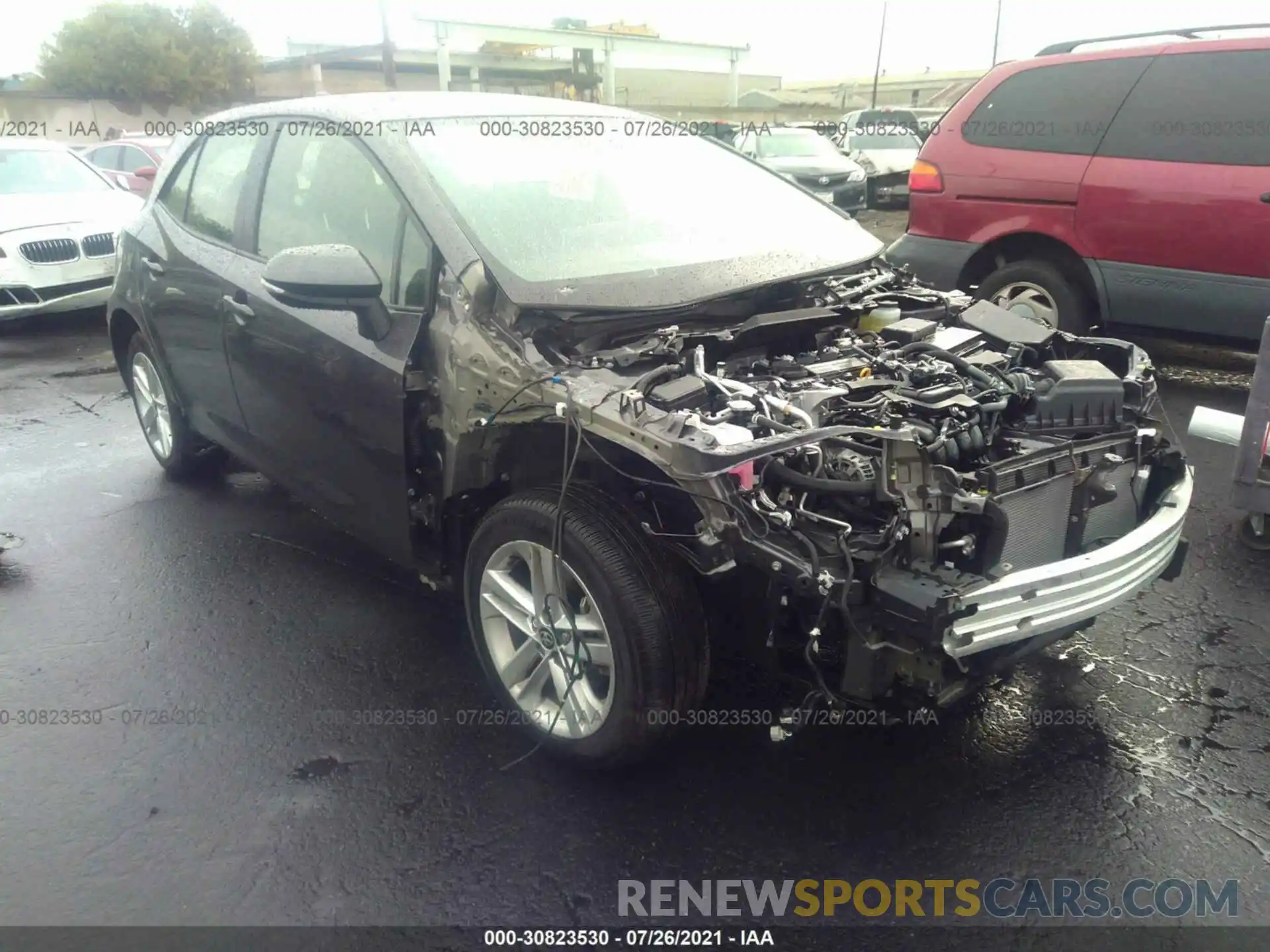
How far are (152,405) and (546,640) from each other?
333 cm

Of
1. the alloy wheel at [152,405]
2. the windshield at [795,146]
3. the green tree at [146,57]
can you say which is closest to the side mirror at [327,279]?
the alloy wheel at [152,405]

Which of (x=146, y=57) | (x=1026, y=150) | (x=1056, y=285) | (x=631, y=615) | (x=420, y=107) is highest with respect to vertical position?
(x=146, y=57)

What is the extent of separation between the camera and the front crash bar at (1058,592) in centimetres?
219

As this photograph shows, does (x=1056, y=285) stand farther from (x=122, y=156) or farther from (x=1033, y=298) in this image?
(x=122, y=156)

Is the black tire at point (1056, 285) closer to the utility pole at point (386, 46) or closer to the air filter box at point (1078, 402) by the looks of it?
the air filter box at point (1078, 402)

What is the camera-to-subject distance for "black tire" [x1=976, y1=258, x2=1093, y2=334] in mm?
5820

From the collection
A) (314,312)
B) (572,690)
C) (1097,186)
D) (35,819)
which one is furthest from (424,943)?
(1097,186)

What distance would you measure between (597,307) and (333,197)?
4.00 feet

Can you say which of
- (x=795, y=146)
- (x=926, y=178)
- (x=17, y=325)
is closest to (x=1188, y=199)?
(x=926, y=178)

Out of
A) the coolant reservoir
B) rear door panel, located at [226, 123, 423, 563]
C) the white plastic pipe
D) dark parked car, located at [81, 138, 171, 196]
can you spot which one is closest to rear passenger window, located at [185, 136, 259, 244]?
rear door panel, located at [226, 123, 423, 563]

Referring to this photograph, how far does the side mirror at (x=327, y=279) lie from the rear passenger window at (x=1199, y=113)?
480cm

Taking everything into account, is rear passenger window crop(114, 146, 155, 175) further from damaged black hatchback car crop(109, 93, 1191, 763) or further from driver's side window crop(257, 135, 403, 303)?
driver's side window crop(257, 135, 403, 303)

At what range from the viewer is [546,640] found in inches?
108

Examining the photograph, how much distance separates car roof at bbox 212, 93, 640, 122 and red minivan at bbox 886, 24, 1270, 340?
293 centimetres
